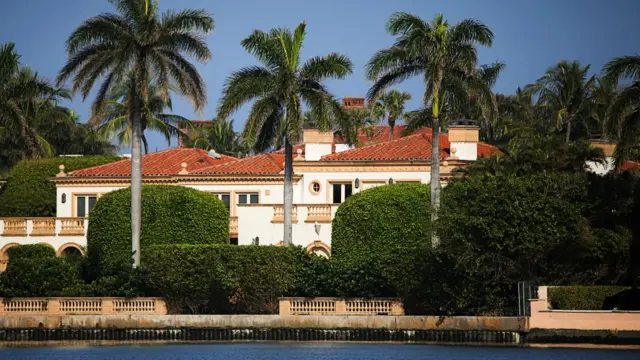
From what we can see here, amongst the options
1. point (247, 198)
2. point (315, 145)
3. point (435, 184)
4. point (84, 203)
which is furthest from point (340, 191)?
point (435, 184)

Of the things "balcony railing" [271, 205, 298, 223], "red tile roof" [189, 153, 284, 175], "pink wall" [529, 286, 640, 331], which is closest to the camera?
"pink wall" [529, 286, 640, 331]

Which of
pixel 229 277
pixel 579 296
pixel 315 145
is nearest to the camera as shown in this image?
pixel 579 296

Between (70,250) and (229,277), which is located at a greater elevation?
(70,250)

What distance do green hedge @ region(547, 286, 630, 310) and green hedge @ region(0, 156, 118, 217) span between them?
37.6 metres

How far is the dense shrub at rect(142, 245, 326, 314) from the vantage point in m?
56.5

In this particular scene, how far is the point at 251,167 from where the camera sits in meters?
75.5

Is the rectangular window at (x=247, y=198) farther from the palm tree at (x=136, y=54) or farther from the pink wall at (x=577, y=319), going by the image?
the pink wall at (x=577, y=319)

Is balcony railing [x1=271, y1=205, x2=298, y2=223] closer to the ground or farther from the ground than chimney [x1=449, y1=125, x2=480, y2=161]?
closer to the ground

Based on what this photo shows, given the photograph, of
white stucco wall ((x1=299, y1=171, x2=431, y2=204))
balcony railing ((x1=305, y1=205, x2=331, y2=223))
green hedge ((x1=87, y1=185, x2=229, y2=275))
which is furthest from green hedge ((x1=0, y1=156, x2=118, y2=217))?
balcony railing ((x1=305, y1=205, x2=331, y2=223))

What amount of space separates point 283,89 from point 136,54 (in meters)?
6.65

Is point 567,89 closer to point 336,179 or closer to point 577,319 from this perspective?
point 336,179

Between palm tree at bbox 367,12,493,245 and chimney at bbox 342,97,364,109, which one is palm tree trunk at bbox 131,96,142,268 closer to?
palm tree at bbox 367,12,493,245

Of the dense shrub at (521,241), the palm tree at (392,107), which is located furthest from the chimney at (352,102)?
the dense shrub at (521,241)

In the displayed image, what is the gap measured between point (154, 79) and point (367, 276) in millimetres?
13478
